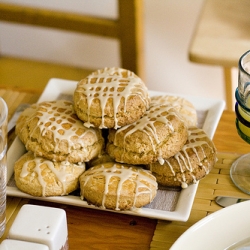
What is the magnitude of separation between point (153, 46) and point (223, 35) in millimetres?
621

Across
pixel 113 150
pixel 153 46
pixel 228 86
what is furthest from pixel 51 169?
pixel 153 46

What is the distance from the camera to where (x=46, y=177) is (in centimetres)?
94

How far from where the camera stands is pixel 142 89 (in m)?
1.00

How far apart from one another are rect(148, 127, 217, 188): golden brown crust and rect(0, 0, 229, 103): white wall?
1306mm

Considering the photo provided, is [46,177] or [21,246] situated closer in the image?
[21,246]

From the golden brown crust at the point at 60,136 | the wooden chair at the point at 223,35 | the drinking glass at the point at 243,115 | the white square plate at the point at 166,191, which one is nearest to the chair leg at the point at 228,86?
the wooden chair at the point at 223,35

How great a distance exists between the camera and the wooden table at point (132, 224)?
2.94 ft

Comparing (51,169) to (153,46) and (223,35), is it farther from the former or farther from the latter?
(153,46)

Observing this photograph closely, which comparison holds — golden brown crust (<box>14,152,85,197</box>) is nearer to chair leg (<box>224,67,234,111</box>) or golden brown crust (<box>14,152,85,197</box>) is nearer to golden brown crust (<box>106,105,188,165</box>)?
golden brown crust (<box>106,105,188,165</box>)

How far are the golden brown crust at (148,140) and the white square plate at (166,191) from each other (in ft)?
0.27

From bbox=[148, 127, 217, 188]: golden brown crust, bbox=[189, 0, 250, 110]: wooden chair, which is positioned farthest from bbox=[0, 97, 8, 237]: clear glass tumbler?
bbox=[189, 0, 250, 110]: wooden chair

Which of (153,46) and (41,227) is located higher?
(41,227)

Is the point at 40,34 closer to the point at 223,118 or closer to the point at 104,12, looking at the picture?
the point at 104,12

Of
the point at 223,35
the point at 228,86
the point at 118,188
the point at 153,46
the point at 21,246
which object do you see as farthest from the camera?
the point at 153,46
